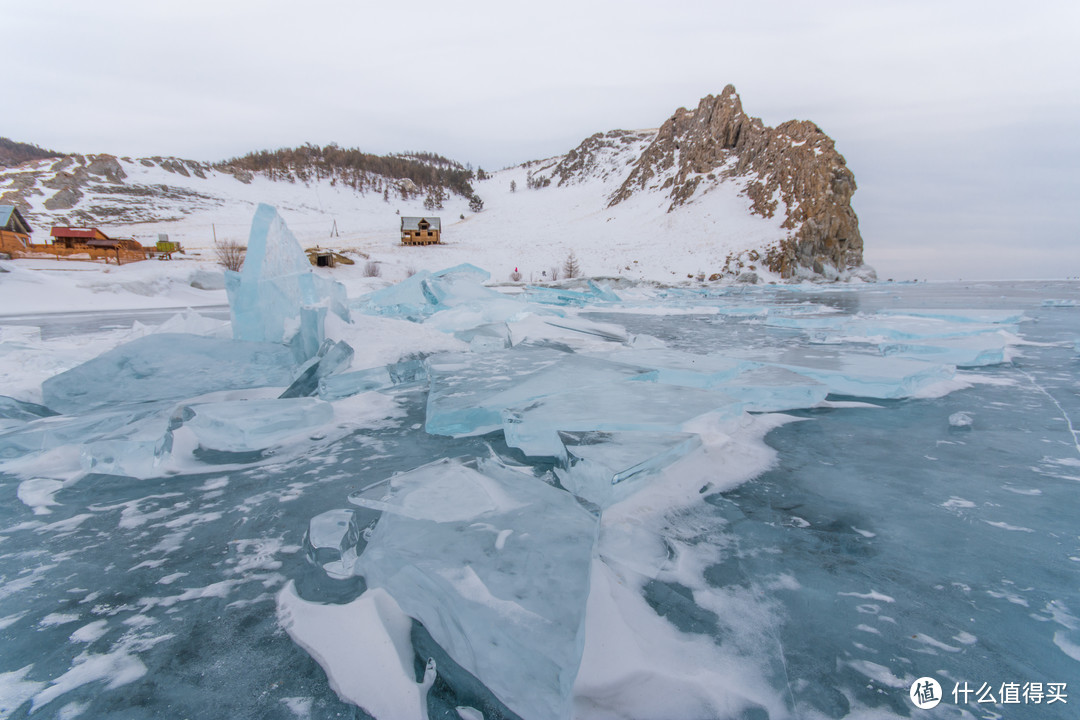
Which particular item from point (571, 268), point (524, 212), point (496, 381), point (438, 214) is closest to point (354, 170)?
point (438, 214)

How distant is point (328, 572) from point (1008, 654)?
1.68 metres

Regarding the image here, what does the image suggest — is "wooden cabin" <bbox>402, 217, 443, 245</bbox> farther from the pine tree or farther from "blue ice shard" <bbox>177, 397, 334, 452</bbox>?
"blue ice shard" <bbox>177, 397, 334, 452</bbox>

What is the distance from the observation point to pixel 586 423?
215 centimetres

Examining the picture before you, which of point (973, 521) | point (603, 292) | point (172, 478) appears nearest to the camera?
point (973, 521)

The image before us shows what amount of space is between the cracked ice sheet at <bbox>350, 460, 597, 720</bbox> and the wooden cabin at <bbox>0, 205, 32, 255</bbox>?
80.6ft

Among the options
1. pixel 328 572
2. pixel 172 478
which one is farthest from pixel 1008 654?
pixel 172 478

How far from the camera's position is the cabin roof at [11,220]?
63.5 ft

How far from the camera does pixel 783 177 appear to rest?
92.0 feet

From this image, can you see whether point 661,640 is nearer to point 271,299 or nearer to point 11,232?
point 271,299

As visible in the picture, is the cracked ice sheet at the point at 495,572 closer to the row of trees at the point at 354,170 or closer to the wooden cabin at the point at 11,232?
the wooden cabin at the point at 11,232

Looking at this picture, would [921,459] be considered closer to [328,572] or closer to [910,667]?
[910,667]

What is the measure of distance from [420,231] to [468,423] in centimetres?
3005

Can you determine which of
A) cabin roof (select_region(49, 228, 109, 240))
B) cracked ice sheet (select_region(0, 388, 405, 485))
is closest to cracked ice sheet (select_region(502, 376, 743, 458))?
cracked ice sheet (select_region(0, 388, 405, 485))

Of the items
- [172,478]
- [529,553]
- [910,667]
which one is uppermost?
[529,553]
